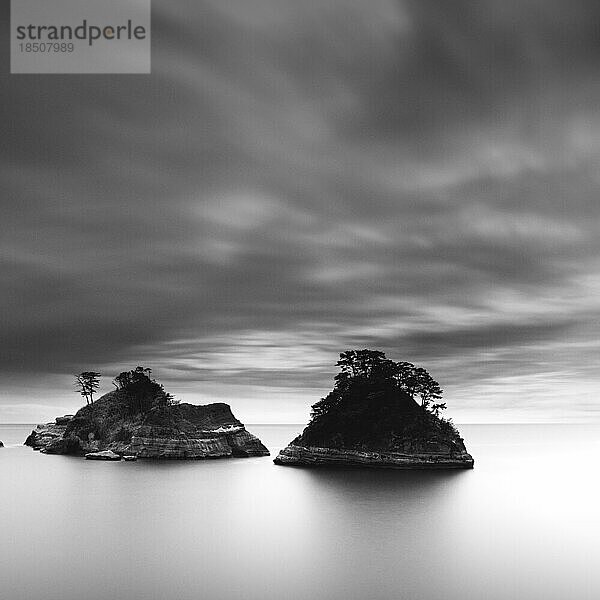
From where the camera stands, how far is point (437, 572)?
4725 centimetres

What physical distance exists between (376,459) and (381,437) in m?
4.57

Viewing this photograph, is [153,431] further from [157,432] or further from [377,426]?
[377,426]

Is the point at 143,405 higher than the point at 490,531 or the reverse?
higher

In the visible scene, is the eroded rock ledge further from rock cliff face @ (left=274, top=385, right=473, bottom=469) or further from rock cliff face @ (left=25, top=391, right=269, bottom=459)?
rock cliff face @ (left=25, top=391, right=269, bottom=459)

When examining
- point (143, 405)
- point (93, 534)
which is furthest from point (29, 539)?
point (143, 405)

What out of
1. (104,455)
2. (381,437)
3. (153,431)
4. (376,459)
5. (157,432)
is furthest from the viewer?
(104,455)

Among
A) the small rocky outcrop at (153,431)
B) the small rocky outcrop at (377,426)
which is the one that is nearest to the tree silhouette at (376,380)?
the small rocky outcrop at (377,426)

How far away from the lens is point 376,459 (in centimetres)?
11450

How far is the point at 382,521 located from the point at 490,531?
12.5 m

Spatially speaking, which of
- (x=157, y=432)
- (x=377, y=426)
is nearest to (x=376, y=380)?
(x=377, y=426)

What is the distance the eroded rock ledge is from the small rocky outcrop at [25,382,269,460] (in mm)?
32080

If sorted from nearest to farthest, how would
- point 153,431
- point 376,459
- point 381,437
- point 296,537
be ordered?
point 296,537, point 376,459, point 381,437, point 153,431

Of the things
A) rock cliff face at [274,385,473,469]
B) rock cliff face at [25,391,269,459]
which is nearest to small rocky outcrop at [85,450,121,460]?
rock cliff face at [25,391,269,459]

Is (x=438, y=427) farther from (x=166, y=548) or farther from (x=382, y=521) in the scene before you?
(x=166, y=548)
